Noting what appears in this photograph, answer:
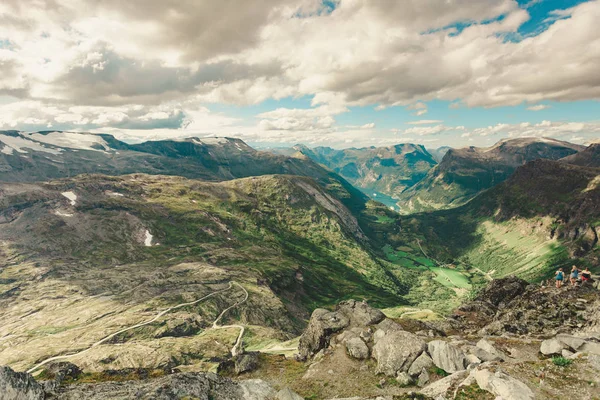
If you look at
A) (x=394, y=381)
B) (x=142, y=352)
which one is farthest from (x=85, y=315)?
(x=394, y=381)

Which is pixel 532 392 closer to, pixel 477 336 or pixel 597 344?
pixel 597 344

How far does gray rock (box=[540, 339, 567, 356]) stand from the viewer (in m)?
38.3

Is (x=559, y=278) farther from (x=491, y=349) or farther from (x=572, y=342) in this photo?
(x=491, y=349)

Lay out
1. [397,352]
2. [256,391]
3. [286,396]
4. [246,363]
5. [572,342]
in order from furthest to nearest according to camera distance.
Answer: [246,363], [397,352], [256,391], [286,396], [572,342]

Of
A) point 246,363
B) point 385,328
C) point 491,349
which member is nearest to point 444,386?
point 491,349

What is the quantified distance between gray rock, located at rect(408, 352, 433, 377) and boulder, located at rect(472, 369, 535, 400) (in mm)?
13077

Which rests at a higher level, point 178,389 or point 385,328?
point 178,389

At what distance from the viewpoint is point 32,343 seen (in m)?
153

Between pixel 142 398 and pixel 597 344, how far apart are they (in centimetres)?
5480

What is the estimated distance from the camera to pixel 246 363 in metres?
58.0

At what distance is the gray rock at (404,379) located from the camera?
4309 centimetres

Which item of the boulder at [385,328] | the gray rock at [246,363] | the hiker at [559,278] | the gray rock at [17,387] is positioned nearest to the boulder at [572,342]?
the boulder at [385,328]

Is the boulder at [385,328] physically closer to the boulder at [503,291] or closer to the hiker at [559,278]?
the boulder at [503,291]

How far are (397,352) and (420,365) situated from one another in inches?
165
